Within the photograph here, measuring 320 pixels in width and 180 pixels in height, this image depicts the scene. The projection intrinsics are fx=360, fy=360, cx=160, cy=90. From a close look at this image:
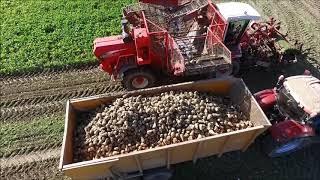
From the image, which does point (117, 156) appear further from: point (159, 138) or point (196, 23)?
point (196, 23)

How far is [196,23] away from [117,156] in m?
4.83

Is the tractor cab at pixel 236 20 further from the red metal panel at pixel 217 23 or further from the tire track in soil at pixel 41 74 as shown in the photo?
the tire track in soil at pixel 41 74

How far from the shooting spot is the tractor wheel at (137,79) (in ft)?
29.8

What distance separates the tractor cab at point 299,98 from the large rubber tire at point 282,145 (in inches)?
21.4

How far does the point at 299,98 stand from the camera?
7516 millimetres

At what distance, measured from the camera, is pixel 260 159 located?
27.3ft

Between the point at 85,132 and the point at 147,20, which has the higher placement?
the point at 147,20

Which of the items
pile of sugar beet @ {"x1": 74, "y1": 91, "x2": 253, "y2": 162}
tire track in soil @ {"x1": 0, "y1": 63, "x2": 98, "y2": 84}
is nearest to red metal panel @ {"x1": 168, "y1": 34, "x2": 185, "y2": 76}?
pile of sugar beet @ {"x1": 74, "y1": 91, "x2": 253, "y2": 162}

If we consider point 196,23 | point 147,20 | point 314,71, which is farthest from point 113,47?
point 314,71

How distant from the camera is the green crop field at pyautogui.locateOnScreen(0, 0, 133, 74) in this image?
10438mm

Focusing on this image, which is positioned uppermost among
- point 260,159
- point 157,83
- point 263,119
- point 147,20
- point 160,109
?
point 147,20

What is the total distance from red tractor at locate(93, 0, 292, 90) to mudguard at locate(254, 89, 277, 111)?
109 cm

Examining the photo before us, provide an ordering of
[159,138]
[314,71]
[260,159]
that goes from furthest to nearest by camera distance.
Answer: [314,71] < [260,159] < [159,138]

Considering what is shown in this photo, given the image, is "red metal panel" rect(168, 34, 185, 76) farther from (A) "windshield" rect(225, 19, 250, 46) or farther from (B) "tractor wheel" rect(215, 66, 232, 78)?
(A) "windshield" rect(225, 19, 250, 46)
